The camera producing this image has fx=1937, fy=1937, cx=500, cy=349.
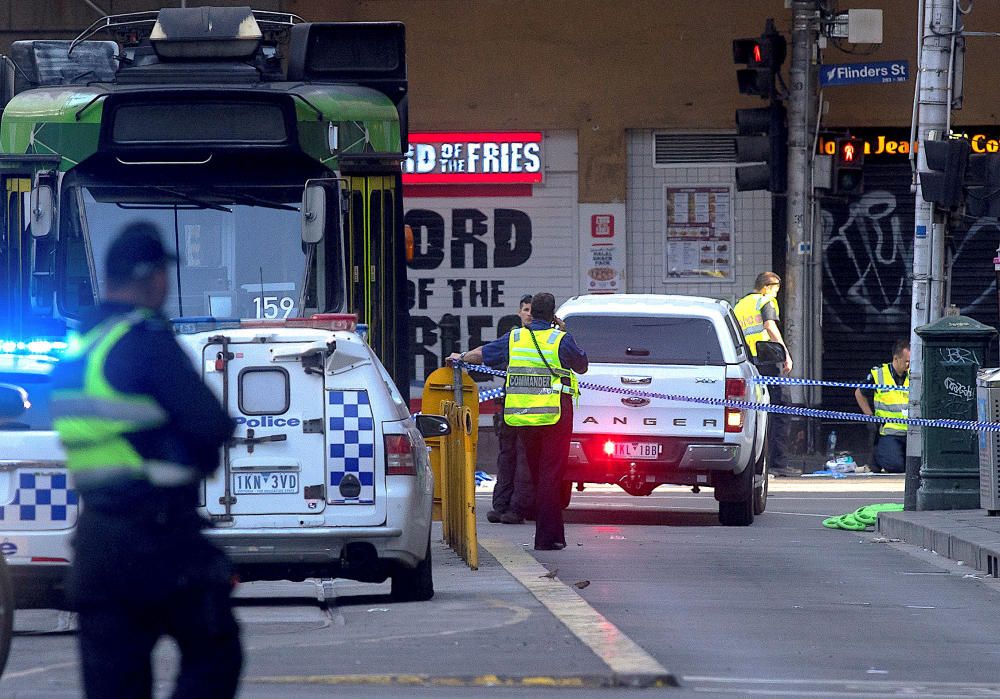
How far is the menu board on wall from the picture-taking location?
78.5 ft

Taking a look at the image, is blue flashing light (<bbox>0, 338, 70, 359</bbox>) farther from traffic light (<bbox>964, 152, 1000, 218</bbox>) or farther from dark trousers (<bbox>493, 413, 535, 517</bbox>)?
traffic light (<bbox>964, 152, 1000, 218</bbox>)

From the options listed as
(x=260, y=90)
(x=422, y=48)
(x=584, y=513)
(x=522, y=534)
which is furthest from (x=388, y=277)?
(x=422, y=48)

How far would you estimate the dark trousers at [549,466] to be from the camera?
13.4m

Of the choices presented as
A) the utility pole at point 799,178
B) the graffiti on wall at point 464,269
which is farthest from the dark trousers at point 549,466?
the graffiti on wall at point 464,269

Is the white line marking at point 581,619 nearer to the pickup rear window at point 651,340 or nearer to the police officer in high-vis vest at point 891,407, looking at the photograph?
the pickup rear window at point 651,340

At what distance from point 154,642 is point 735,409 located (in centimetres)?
1054

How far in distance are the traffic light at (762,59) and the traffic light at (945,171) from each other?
217 inches

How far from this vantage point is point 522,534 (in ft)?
48.7

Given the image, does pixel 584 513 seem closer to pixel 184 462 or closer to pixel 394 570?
pixel 394 570

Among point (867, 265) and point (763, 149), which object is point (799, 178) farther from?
point (867, 265)

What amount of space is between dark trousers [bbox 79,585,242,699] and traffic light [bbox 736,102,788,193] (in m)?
16.3

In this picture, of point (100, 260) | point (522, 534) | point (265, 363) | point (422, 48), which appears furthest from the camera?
point (422, 48)

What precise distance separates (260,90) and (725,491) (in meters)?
5.06

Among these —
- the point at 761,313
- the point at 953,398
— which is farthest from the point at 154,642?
the point at 761,313
